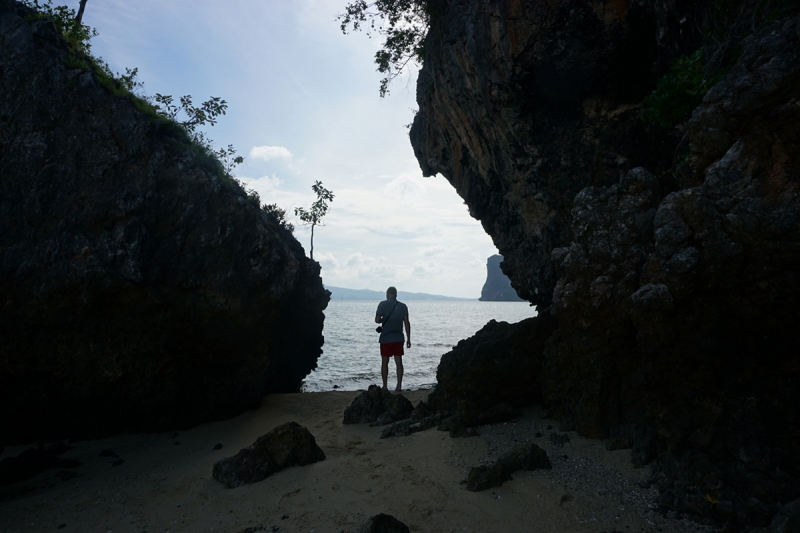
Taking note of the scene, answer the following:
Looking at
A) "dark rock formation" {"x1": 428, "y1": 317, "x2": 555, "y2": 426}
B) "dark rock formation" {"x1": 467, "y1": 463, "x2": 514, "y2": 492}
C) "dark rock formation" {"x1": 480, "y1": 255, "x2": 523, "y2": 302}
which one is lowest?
"dark rock formation" {"x1": 467, "y1": 463, "x2": 514, "y2": 492}

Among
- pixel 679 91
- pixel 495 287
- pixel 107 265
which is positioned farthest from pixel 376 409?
pixel 495 287

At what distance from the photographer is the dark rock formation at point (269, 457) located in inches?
235

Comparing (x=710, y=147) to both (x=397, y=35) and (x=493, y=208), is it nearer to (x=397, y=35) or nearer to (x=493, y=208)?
(x=493, y=208)

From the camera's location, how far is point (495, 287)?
169875 mm

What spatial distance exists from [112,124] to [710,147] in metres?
9.40

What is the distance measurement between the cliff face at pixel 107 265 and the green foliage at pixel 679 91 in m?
7.16

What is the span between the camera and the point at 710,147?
16.9 ft

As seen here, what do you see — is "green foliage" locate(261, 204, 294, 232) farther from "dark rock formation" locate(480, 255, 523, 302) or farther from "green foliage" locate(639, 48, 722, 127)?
"dark rock formation" locate(480, 255, 523, 302)

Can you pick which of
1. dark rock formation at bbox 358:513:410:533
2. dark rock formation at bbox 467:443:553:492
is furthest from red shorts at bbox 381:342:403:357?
dark rock formation at bbox 358:513:410:533

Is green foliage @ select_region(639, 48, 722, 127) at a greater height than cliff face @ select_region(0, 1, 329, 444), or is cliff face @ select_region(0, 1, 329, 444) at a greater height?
green foliage @ select_region(639, 48, 722, 127)

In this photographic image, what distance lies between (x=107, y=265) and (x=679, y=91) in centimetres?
909

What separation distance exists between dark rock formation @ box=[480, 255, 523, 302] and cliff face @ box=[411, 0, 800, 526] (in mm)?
153407

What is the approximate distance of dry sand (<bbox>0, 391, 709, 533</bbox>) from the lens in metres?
4.63

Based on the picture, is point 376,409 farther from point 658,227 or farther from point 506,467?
point 658,227
